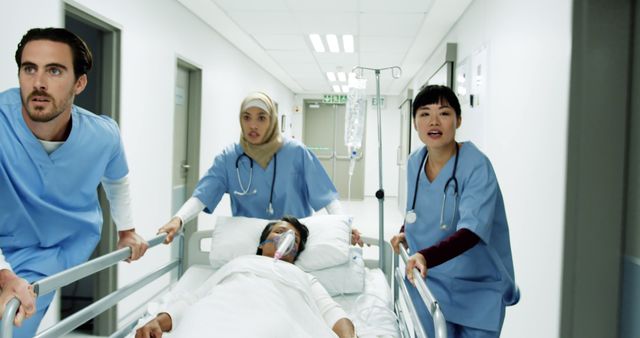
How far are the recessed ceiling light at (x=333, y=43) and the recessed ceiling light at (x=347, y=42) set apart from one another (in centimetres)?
8

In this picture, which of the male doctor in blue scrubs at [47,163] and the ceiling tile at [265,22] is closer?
the male doctor in blue scrubs at [47,163]

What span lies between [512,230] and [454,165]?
4.12 ft

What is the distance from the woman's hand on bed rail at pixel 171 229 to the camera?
82.5 inches

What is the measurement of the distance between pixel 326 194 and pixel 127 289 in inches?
43.1

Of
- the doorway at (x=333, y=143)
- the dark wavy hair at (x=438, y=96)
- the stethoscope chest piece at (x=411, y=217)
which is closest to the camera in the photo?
the dark wavy hair at (x=438, y=96)

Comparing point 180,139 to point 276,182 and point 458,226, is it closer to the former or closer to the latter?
point 276,182

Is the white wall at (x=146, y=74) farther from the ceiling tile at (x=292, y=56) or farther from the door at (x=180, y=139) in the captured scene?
the ceiling tile at (x=292, y=56)

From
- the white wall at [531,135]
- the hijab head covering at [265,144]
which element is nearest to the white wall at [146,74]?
the hijab head covering at [265,144]

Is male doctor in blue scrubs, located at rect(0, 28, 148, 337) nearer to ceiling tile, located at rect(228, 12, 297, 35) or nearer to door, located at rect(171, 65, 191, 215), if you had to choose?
door, located at rect(171, 65, 191, 215)

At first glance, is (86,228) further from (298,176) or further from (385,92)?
(385,92)

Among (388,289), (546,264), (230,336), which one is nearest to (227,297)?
(230,336)

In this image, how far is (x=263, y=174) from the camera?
2451 mm

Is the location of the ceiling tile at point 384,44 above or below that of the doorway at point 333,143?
above

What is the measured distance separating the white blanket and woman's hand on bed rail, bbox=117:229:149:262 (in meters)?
0.28
